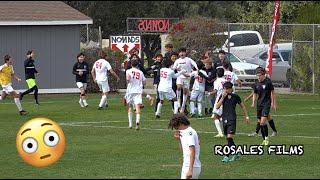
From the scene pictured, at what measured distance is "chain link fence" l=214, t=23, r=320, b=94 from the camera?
38.9 meters

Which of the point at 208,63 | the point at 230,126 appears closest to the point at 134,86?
the point at 208,63

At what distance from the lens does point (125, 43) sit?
42.0 metres

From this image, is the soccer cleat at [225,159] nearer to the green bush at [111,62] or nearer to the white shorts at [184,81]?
the white shorts at [184,81]

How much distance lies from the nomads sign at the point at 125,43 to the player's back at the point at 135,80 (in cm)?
1539

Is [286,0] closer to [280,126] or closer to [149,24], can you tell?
[149,24]

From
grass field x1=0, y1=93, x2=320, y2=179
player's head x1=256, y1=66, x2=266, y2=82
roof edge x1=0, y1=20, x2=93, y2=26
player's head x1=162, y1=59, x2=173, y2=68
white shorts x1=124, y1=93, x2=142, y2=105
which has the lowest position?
grass field x1=0, y1=93, x2=320, y2=179

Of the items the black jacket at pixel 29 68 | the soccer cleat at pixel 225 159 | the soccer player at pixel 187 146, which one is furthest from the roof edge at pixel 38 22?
the soccer player at pixel 187 146

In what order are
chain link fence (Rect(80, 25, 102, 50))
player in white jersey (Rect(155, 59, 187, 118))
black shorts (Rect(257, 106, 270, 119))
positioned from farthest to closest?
1. chain link fence (Rect(80, 25, 102, 50))
2. player in white jersey (Rect(155, 59, 187, 118))
3. black shorts (Rect(257, 106, 270, 119))

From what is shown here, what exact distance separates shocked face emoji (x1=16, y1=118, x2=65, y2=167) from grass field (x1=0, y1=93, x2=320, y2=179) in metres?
2.80

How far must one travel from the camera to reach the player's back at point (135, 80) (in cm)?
2612

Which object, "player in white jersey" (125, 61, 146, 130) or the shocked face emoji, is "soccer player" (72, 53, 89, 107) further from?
the shocked face emoji

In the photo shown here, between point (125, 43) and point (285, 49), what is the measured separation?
7.22 m

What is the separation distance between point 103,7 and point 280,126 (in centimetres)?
3826

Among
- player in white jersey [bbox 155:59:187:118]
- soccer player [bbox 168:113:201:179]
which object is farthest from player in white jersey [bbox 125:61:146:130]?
soccer player [bbox 168:113:201:179]
